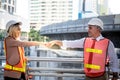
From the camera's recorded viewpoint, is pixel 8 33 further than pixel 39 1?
No

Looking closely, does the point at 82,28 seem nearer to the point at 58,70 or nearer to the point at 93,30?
the point at 58,70

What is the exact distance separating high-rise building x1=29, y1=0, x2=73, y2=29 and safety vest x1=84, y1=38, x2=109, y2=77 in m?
68.3

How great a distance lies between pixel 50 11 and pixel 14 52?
7454cm

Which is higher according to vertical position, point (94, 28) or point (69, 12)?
point (69, 12)

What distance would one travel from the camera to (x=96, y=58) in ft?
13.9

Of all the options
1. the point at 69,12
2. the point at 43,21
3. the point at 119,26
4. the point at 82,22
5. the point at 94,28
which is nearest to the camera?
the point at 94,28

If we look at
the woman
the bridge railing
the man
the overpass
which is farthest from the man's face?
the overpass

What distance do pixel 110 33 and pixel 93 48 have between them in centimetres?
2965

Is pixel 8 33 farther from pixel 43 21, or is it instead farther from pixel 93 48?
pixel 43 21

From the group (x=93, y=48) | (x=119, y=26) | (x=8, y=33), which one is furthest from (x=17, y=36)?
(x=119, y=26)

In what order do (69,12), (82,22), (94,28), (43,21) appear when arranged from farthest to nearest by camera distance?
(69,12)
(43,21)
(82,22)
(94,28)

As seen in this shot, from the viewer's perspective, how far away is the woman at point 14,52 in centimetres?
437

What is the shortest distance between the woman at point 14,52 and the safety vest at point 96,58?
774 millimetres

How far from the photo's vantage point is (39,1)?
259 feet
